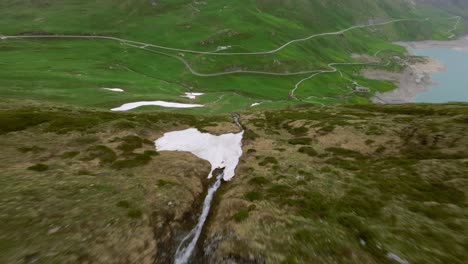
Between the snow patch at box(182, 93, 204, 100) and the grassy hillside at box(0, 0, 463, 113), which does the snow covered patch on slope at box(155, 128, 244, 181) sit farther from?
the snow patch at box(182, 93, 204, 100)

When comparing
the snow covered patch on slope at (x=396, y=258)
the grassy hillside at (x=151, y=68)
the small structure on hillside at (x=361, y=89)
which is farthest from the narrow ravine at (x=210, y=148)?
the small structure on hillside at (x=361, y=89)

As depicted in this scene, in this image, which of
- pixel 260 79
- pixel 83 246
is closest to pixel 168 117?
pixel 83 246

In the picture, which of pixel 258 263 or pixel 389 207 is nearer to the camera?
pixel 258 263

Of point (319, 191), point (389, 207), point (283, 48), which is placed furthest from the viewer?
point (283, 48)

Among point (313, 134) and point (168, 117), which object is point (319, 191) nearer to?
point (313, 134)

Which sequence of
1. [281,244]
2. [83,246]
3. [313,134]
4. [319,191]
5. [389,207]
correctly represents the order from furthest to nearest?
1. [313,134]
2. [319,191]
3. [389,207]
4. [281,244]
5. [83,246]

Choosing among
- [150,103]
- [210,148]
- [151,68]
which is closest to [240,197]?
[210,148]

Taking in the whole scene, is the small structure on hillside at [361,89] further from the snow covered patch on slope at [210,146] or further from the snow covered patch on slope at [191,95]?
the snow covered patch on slope at [210,146]
